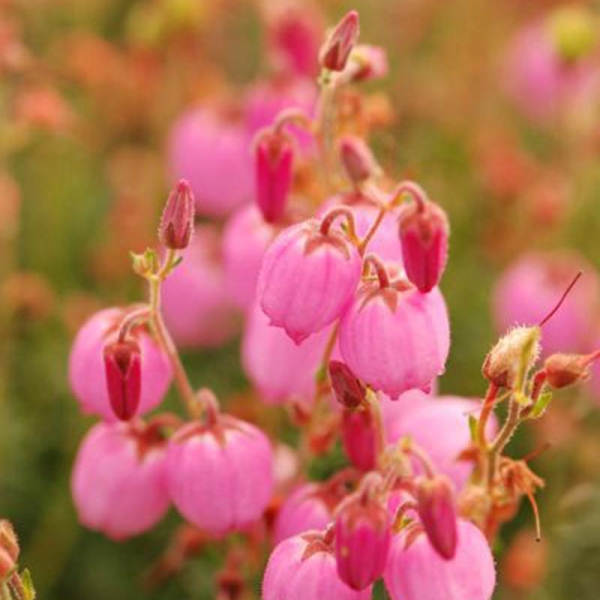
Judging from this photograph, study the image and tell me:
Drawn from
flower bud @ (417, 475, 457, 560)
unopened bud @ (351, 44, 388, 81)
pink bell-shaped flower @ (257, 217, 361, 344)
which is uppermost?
unopened bud @ (351, 44, 388, 81)

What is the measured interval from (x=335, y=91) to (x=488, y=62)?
1442mm

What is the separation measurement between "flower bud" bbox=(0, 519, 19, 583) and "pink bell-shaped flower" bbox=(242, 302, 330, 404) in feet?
1.10

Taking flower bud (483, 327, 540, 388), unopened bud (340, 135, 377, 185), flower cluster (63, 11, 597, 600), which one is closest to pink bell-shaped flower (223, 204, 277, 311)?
flower cluster (63, 11, 597, 600)

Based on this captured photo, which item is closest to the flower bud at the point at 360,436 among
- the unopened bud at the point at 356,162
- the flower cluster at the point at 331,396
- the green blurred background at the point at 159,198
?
the flower cluster at the point at 331,396

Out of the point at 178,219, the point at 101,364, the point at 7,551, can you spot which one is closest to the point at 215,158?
the point at 101,364

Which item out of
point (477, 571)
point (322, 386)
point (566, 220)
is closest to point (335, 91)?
point (322, 386)

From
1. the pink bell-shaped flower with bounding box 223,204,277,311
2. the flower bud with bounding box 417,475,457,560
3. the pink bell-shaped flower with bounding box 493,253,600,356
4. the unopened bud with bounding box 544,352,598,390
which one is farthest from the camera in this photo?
the pink bell-shaped flower with bounding box 493,253,600,356

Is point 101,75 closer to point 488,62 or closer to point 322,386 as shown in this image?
point 488,62

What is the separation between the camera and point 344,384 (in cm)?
101

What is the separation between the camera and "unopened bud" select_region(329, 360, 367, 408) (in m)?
1.01

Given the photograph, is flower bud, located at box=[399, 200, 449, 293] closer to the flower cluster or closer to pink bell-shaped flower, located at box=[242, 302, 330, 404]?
the flower cluster

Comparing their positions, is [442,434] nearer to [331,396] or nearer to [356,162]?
[331,396]

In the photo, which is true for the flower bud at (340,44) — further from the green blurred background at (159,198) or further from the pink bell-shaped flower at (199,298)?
the pink bell-shaped flower at (199,298)

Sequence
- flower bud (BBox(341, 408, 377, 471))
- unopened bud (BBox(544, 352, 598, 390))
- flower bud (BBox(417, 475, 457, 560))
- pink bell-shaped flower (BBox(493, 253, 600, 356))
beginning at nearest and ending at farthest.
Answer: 1. flower bud (BBox(417, 475, 457, 560))
2. unopened bud (BBox(544, 352, 598, 390))
3. flower bud (BBox(341, 408, 377, 471))
4. pink bell-shaped flower (BBox(493, 253, 600, 356))
